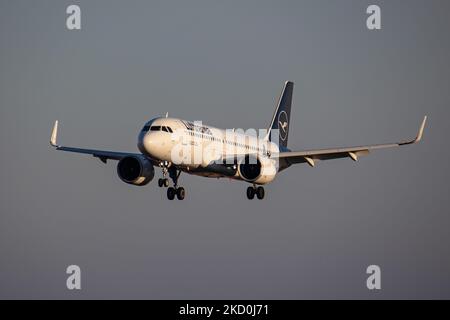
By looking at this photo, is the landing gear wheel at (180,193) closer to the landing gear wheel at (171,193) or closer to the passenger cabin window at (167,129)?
the landing gear wheel at (171,193)

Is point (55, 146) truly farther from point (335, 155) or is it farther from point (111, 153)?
point (335, 155)

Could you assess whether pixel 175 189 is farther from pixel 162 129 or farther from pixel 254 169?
pixel 162 129

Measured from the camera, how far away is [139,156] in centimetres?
8912

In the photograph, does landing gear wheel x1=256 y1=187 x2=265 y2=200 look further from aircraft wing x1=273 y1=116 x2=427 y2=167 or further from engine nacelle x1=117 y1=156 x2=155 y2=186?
engine nacelle x1=117 y1=156 x2=155 y2=186

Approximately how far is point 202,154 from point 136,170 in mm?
5400

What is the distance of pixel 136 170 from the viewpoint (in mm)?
89000

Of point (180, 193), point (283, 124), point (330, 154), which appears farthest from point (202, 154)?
point (283, 124)

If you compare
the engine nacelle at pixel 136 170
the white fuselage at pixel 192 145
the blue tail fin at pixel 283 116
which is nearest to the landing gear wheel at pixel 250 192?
the white fuselage at pixel 192 145

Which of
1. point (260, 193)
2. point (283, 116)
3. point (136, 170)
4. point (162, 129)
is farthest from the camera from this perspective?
point (283, 116)

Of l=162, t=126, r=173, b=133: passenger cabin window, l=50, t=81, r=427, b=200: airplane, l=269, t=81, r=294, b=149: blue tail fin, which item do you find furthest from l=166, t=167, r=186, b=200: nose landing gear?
l=269, t=81, r=294, b=149: blue tail fin
